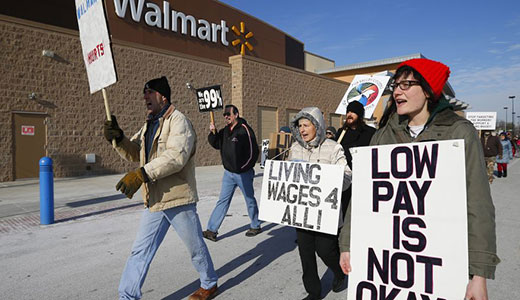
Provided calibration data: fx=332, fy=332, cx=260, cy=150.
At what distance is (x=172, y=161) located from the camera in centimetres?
272

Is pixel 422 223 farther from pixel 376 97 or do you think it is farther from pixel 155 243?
pixel 376 97

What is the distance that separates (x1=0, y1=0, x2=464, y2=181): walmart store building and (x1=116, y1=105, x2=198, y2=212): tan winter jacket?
8.44 meters

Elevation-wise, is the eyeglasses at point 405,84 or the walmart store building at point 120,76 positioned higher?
the walmart store building at point 120,76

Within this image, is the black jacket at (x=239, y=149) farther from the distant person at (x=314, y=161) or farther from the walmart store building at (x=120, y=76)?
the walmart store building at (x=120, y=76)

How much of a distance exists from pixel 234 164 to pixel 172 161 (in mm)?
2364

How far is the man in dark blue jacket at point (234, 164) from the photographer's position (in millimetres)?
5027

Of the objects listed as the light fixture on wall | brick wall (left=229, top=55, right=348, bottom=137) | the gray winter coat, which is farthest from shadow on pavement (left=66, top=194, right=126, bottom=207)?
brick wall (left=229, top=55, right=348, bottom=137)

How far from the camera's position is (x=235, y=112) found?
5.32 meters

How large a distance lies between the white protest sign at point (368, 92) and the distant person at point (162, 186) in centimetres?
330

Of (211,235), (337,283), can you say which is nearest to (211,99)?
(211,235)

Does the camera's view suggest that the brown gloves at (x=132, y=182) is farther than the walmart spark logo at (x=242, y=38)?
No

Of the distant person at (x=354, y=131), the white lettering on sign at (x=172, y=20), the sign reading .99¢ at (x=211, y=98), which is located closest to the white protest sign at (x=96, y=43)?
the distant person at (x=354, y=131)

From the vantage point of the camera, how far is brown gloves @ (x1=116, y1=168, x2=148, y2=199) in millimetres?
2592

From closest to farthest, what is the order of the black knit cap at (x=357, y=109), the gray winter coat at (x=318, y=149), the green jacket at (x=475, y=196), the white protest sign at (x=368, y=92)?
1. the green jacket at (x=475, y=196)
2. the gray winter coat at (x=318, y=149)
3. the black knit cap at (x=357, y=109)
4. the white protest sign at (x=368, y=92)
